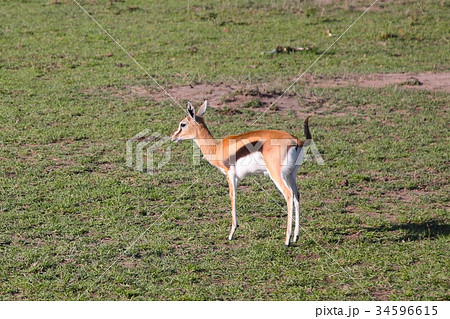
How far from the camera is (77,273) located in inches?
211

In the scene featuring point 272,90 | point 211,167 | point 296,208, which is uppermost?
point 296,208

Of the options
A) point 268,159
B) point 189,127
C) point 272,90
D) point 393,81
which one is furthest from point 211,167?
point 393,81

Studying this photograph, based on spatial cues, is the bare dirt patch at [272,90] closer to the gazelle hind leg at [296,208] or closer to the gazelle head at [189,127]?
the gazelle head at [189,127]

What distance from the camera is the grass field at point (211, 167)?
17.6 ft

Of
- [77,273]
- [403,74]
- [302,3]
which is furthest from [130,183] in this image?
[302,3]

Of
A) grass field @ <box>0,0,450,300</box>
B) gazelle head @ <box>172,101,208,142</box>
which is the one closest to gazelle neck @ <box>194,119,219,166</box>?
gazelle head @ <box>172,101,208,142</box>

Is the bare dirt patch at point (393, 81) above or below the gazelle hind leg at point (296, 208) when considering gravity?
below

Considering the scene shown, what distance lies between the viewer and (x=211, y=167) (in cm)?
799

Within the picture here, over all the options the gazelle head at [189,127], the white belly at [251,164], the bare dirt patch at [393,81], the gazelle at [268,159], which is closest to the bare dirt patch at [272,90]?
the bare dirt patch at [393,81]

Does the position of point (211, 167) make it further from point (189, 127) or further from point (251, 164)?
point (251, 164)

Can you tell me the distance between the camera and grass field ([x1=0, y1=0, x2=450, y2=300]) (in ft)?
17.6

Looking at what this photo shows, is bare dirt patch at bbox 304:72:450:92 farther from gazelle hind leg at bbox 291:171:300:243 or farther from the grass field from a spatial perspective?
gazelle hind leg at bbox 291:171:300:243

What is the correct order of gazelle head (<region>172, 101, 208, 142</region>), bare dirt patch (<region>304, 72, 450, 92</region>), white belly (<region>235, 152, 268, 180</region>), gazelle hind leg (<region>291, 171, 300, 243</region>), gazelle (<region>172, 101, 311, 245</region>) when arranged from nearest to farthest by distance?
gazelle (<region>172, 101, 311, 245</region>) → white belly (<region>235, 152, 268, 180</region>) → gazelle hind leg (<region>291, 171, 300, 243</region>) → gazelle head (<region>172, 101, 208, 142</region>) → bare dirt patch (<region>304, 72, 450, 92</region>)

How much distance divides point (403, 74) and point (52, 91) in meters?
6.06
